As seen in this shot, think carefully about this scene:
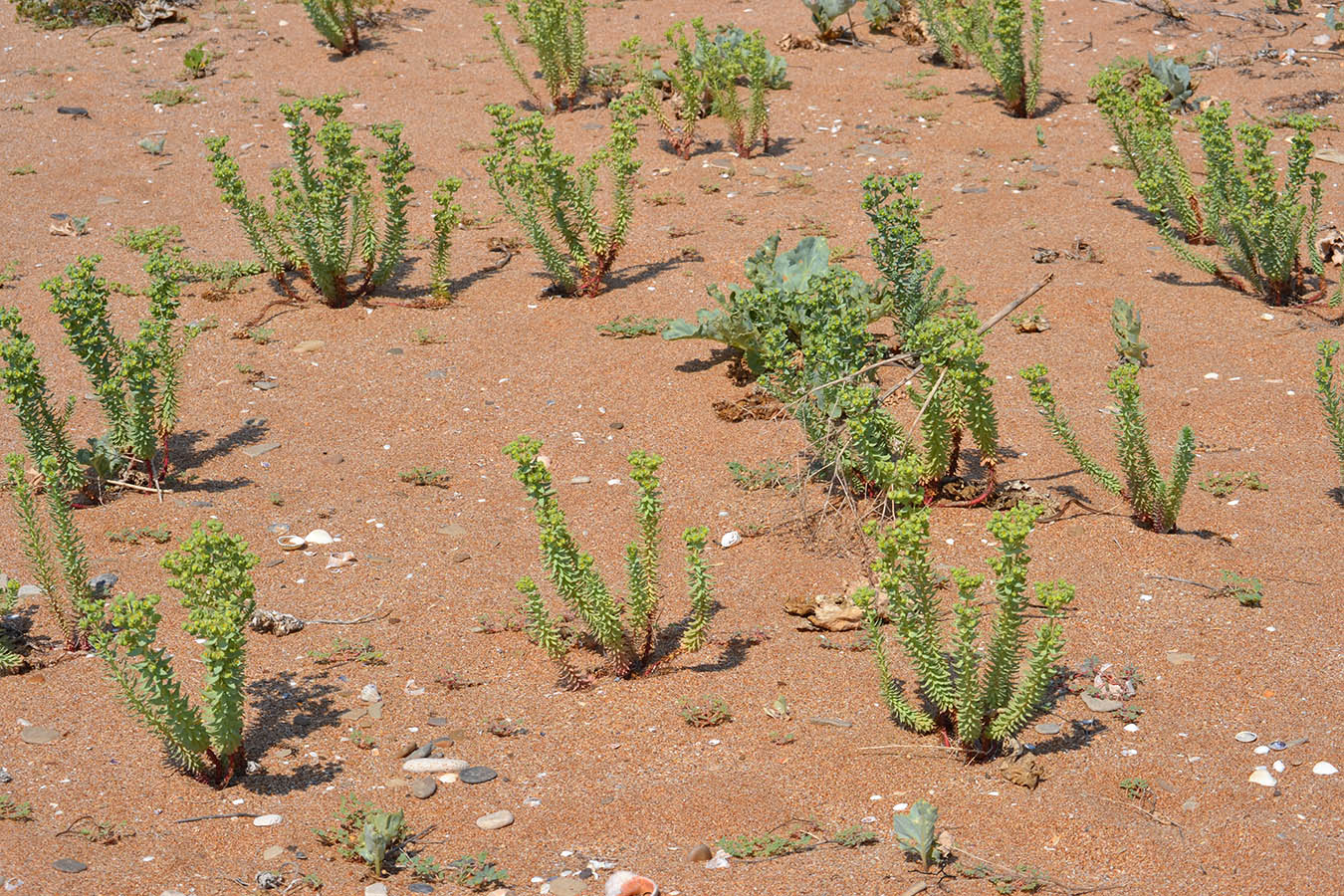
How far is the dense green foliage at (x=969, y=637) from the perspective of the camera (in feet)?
11.6

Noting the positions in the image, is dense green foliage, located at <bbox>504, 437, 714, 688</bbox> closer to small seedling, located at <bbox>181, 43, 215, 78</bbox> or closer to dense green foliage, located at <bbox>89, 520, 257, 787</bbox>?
dense green foliage, located at <bbox>89, 520, 257, 787</bbox>

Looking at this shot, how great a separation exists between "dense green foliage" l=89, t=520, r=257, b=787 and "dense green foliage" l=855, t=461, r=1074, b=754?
1.80 metres

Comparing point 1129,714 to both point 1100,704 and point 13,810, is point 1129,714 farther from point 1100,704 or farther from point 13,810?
point 13,810

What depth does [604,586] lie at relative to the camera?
167 inches

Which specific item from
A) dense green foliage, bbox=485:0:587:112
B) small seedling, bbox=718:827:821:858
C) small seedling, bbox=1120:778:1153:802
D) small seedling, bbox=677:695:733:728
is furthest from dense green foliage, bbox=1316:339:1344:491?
dense green foliage, bbox=485:0:587:112

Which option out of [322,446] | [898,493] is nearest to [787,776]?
[898,493]

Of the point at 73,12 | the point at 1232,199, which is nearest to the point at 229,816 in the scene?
the point at 1232,199

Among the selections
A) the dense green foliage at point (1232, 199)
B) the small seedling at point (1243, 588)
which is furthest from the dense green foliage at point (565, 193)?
the small seedling at point (1243, 588)

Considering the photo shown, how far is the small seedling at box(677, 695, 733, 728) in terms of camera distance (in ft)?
13.4

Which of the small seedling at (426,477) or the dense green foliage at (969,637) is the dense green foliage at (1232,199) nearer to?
the dense green foliage at (969,637)

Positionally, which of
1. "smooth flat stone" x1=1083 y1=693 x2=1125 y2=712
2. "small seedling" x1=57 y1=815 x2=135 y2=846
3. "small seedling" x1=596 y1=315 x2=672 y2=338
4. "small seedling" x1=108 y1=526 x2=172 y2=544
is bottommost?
"smooth flat stone" x1=1083 y1=693 x2=1125 y2=712

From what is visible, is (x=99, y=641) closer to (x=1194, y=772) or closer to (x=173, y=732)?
(x=173, y=732)

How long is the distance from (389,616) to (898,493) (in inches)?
79.3

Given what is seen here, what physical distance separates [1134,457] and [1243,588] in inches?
24.0
